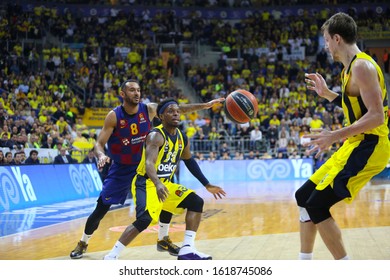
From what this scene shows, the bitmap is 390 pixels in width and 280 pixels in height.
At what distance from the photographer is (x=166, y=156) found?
19.5 ft

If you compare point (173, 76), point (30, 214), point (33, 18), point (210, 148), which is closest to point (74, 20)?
point (33, 18)

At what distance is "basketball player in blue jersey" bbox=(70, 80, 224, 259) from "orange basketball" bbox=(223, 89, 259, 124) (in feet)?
3.36

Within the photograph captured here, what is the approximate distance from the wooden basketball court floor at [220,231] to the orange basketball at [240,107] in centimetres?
157

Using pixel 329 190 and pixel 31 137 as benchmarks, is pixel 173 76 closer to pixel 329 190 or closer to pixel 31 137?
pixel 31 137

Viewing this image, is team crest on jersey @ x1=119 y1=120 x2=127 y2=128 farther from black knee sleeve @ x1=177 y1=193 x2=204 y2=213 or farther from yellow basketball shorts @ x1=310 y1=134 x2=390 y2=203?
yellow basketball shorts @ x1=310 y1=134 x2=390 y2=203

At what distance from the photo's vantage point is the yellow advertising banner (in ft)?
71.9

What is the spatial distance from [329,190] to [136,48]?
23694mm

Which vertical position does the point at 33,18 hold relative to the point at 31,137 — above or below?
above

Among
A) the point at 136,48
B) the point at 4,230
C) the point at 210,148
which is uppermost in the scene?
the point at 136,48

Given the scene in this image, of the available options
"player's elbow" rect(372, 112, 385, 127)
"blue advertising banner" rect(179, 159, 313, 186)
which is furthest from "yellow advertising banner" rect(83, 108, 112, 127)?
"player's elbow" rect(372, 112, 385, 127)

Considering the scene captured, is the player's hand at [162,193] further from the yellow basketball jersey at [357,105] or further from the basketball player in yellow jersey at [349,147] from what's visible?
the yellow basketball jersey at [357,105]

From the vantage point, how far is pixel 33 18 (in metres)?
26.8

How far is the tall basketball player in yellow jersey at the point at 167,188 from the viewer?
223 inches

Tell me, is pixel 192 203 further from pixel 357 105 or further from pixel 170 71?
pixel 170 71
